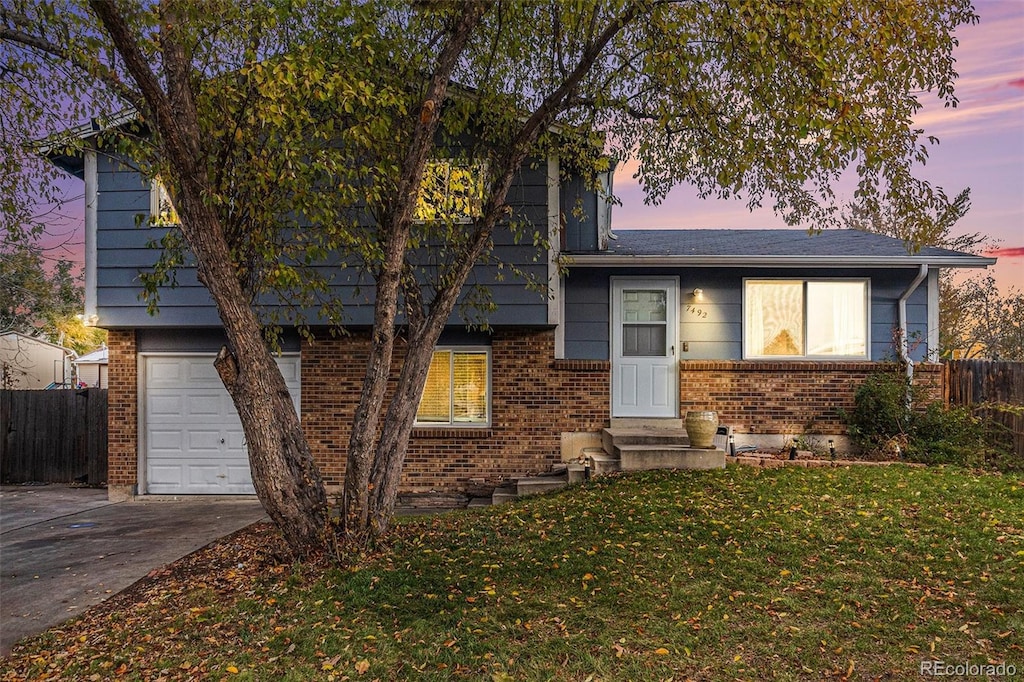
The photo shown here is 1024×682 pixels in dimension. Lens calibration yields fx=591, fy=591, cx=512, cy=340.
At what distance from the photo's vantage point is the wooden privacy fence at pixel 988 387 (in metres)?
8.95

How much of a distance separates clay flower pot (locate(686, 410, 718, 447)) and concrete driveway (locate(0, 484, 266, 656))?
5892mm

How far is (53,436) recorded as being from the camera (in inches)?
423

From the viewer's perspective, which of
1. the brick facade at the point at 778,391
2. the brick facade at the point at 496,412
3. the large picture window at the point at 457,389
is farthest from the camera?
the large picture window at the point at 457,389

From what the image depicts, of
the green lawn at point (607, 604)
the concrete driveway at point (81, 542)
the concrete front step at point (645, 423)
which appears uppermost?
the concrete front step at point (645, 423)

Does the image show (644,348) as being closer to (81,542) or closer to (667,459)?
(667,459)

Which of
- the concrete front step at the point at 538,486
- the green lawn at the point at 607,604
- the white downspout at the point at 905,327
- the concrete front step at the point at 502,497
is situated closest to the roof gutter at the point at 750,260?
the white downspout at the point at 905,327

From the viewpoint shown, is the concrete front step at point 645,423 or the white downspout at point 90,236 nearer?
the white downspout at point 90,236

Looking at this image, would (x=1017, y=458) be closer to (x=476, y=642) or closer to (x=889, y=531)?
(x=889, y=531)

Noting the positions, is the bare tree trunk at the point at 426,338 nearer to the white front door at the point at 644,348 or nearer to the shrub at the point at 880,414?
the white front door at the point at 644,348

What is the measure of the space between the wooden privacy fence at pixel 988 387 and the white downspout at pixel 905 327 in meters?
0.71

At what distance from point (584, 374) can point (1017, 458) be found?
634 cm

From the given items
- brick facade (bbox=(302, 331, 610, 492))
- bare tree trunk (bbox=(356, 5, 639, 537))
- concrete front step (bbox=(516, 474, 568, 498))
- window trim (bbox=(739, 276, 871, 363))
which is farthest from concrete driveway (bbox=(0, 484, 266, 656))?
window trim (bbox=(739, 276, 871, 363))

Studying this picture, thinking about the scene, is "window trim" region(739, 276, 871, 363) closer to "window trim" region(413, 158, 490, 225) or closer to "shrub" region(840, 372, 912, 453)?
"shrub" region(840, 372, 912, 453)

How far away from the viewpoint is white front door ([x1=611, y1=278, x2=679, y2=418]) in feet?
30.7
